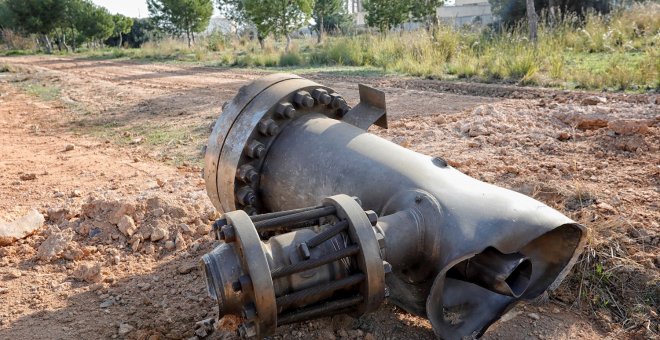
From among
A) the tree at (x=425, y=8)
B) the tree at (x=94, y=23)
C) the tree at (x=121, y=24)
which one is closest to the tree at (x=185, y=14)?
the tree at (x=94, y=23)

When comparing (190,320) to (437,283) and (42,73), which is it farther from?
(42,73)

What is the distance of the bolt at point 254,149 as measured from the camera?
6.93 feet

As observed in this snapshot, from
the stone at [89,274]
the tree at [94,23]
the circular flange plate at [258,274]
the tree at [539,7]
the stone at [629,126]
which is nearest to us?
the circular flange plate at [258,274]

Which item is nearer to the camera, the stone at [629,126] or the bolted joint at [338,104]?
the bolted joint at [338,104]

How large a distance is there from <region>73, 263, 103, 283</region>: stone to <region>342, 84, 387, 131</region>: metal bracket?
145 cm

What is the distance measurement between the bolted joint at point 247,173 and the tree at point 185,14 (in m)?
30.3

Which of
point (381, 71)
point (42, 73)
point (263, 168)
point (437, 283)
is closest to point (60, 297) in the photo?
point (263, 168)

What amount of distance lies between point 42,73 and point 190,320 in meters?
15.1

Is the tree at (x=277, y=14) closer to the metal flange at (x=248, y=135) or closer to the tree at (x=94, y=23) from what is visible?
the metal flange at (x=248, y=135)

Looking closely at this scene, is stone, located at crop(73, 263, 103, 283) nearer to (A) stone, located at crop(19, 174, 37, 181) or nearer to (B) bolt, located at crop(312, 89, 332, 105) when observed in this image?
(B) bolt, located at crop(312, 89, 332, 105)

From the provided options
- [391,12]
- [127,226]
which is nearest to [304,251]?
[127,226]

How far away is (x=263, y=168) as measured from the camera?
220 centimetres

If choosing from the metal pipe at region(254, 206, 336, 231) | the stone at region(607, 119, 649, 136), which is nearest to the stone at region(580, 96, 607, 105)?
the stone at region(607, 119, 649, 136)

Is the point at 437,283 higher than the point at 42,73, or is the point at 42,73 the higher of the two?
the point at 42,73
